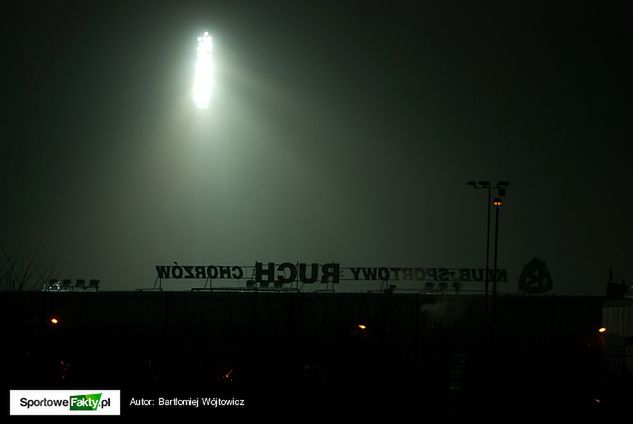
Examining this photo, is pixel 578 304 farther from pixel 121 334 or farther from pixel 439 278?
pixel 121 334

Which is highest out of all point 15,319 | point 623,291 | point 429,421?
point 623,291

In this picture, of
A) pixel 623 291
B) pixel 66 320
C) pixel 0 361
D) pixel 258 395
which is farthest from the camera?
pixel 623 291

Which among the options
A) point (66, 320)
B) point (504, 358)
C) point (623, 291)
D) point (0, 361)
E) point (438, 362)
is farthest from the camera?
point (623, 291)

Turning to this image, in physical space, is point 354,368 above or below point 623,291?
below

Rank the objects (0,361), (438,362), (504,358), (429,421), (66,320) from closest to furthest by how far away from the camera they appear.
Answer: (0,361), (429,421), (438,362), (504,358), (66,320)

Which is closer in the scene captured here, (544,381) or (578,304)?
(544,381)

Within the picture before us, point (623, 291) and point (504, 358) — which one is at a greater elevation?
point (623, 291)

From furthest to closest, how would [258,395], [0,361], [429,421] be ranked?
[429,421], [258,395], [0,361]

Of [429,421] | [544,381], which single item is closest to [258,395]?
[429,421]

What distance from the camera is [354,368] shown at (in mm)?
26188

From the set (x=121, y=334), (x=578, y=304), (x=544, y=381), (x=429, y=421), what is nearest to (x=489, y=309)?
(x=578, y=304)

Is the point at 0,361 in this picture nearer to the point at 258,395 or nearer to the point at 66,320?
the point at 258,395

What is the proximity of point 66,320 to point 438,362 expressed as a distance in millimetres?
29478

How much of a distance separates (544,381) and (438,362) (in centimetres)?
562
